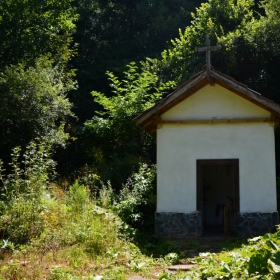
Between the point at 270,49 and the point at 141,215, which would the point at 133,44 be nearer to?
the point at 270,49

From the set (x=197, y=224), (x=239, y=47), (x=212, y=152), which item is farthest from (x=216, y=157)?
(x=239, y=47)

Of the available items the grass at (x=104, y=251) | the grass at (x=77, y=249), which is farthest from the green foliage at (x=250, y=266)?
the grass at (x=77, y=249)

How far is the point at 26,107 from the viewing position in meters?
16.1

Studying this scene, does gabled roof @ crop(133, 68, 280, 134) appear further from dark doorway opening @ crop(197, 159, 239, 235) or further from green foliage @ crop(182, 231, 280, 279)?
green foliage @ crop(182, 231, 280, 279)

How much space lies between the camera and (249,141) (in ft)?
44.0

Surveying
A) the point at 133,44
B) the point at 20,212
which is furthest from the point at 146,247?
the point at 133,44

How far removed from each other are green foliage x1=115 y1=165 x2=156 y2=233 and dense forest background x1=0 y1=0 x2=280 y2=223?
4.69 ft

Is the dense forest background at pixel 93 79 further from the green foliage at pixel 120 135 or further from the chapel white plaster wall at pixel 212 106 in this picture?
the chapel white plaster wall at pixel 212 106

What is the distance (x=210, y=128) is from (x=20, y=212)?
5286mm

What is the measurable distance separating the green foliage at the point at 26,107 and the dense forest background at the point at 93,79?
0.03 meters

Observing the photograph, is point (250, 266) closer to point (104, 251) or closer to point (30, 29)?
point (104, 251)

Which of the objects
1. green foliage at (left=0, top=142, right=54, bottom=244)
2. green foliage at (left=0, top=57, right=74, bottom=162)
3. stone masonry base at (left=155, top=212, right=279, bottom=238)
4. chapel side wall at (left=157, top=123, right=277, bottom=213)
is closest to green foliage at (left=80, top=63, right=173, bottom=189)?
green foliage at (left=0, top=57, right=74, bottom=162)

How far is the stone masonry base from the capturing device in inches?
512

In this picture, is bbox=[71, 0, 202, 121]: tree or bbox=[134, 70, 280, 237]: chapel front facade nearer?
bbox=[134, 70, 280, 237]: chapel front facade
